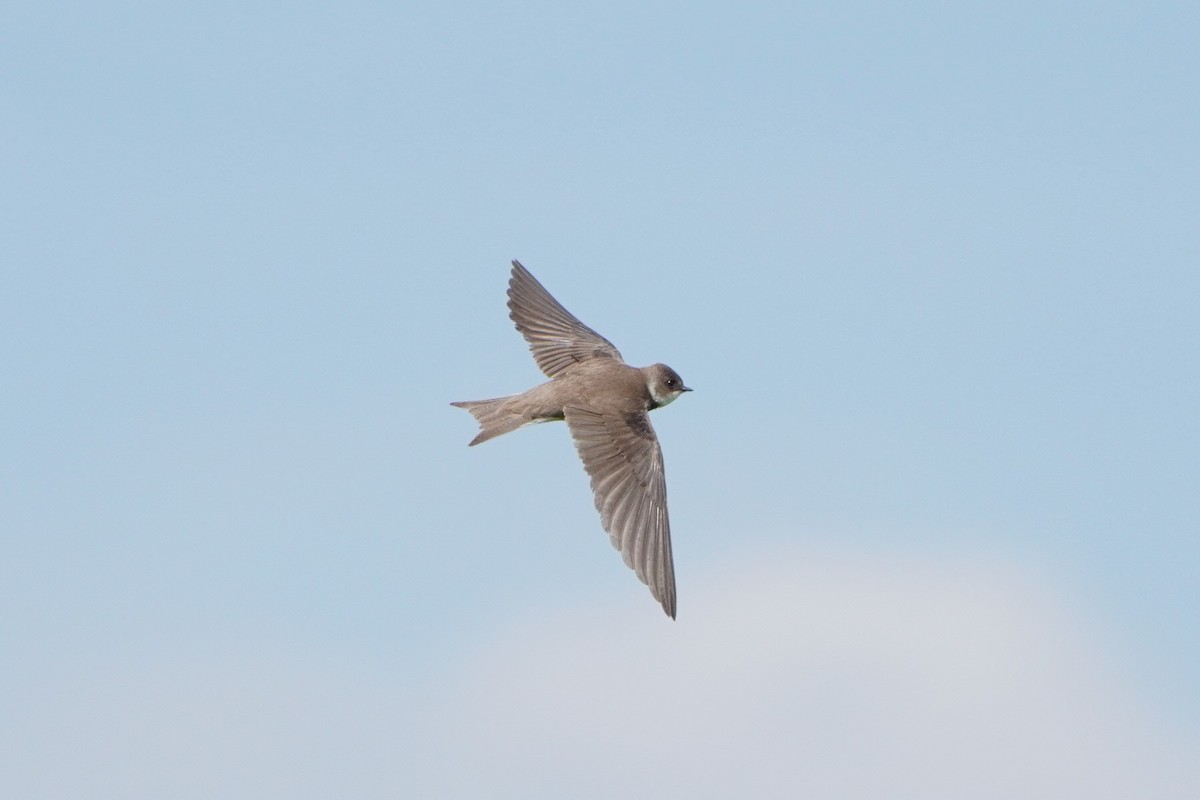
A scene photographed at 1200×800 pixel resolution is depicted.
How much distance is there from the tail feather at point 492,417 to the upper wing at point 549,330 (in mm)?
1061

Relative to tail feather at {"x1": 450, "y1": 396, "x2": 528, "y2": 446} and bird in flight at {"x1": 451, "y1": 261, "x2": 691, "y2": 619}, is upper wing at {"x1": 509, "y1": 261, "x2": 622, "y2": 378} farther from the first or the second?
tail feather at {"x1": 450, "y1": 396, "x2": 528, "y2": 446}

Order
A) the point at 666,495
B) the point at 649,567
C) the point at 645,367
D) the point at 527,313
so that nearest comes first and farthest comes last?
the point at 649,567 → the point at 666,495 → the point at 645,367 → the point at 527,313

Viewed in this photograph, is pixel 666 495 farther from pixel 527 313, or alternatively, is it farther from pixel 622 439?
pixel 527 313

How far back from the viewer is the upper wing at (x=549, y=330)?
12.4m

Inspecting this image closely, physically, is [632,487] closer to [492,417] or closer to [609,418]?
[609,418]

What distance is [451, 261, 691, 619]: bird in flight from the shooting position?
9.74m

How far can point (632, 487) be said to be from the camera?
10258 millimetres

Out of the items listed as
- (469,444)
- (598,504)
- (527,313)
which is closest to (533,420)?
(469,444)

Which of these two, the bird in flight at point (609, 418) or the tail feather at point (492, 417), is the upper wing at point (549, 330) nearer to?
the bird in flight at point (609, 418)

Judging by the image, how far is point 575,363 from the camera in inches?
485

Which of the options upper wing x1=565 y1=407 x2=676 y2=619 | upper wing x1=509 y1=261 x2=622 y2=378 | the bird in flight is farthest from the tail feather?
upper wing x1=509 y1=261 x2=622 y2=378

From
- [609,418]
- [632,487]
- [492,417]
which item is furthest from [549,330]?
[632,487]

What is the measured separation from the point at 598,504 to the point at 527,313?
3325 millimetres

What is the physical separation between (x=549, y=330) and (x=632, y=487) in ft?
9.33
